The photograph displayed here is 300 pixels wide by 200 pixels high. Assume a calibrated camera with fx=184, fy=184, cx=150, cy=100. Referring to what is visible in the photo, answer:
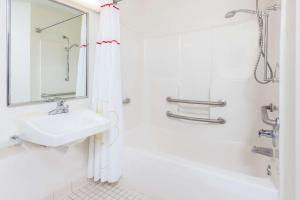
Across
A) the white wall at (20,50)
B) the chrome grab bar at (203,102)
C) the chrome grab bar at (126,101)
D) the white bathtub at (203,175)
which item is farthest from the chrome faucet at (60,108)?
the chrome grab bar at (203,102)

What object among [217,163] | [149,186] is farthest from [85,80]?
[217,163]

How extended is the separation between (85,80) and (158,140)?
3.83ft

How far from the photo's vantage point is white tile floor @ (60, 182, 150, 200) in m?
1.32

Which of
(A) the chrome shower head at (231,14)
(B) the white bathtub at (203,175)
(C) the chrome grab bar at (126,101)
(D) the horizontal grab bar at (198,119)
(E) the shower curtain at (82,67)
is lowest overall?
(B) the white bathtub at (203,175)

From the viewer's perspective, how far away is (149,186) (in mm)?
1326

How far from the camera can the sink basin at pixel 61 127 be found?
92 cm

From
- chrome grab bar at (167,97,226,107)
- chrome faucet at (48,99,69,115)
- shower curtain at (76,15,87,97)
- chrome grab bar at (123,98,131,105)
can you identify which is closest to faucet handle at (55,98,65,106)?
chrome faucet at (48,99,69,115)

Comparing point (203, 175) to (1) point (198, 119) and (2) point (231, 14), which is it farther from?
(2) point (231, 14)

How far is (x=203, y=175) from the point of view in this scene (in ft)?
3.73

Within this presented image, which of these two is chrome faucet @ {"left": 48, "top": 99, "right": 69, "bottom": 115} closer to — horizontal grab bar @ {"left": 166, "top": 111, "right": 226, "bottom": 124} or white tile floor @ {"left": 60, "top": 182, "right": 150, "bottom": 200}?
white tile floor @ {"left": 60, "top": 182, "right": 150, "bottom": 200}

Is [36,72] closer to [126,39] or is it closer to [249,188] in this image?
[126,39]

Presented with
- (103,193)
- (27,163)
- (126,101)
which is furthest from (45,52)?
(103,193)

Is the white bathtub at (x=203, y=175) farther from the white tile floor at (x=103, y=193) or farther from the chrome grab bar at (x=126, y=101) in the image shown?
the chrome grab bar at (x=126, y=101)

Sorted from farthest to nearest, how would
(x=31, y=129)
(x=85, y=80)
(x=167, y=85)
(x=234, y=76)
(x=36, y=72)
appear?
(x=167, y=85) → (x=234, y=76) → (x=85, y=80) → (x=36, y=72) → (x=31, y=129)
